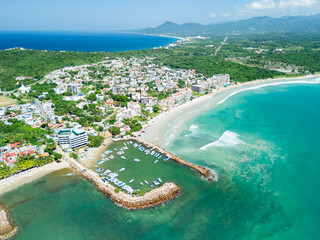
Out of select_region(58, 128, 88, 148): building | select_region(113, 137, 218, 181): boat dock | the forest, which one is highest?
the forest

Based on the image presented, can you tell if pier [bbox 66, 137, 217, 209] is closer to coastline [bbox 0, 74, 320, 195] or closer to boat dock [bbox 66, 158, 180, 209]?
boat dock [bbox 66, 158, 180, 209]

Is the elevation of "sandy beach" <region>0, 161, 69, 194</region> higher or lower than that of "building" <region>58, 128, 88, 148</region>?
lower

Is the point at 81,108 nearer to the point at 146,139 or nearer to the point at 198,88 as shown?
the point at 146,139

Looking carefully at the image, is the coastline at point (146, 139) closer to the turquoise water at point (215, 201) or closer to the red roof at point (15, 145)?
the turquoise water at point (215, 201)

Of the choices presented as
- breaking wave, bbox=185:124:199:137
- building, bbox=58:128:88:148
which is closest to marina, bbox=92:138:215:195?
building, bbox=58:128:88:148

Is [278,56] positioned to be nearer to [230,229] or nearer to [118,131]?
[118,131]

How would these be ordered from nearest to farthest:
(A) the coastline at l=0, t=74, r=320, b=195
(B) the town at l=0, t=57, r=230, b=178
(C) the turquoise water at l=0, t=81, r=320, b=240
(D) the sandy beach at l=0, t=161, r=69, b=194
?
(C) the turquoise water at l=0, t=81, r=320, b=240 < (D) the sandy beach at l=0, t=161, r=69, b=194 < (A) the coastline at l=0, t=74, r=320, b=195 < (B) the town at l=0, t=57, r=230, b=178

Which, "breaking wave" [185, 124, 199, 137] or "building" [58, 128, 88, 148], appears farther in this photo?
"breaking wave" [185, 124, 199, 137]

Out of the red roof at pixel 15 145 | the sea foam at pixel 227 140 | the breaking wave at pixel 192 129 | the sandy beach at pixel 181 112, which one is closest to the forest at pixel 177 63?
the sandy beach at pixel 181 112
